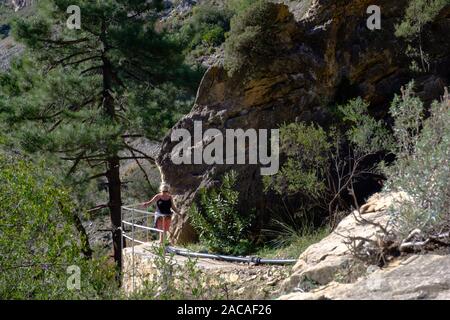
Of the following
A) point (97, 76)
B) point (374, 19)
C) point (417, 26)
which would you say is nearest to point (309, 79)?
point (374, 19)

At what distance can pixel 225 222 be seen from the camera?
10414 mm

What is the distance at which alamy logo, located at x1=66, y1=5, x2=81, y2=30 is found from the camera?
14.4 metres

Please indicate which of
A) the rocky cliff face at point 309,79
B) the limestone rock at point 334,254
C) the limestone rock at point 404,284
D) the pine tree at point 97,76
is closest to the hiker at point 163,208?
the rocky cliff face at point 309,79

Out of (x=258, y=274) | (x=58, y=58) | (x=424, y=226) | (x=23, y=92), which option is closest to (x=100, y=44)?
(x=58, y=58)

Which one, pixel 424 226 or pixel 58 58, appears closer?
pixel 424 226

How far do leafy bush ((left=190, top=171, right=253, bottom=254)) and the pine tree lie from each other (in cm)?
402

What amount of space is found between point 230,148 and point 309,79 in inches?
81.4

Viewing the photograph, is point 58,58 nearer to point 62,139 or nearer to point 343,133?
point 62,139

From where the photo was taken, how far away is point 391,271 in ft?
16.7

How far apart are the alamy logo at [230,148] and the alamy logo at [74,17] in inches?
188

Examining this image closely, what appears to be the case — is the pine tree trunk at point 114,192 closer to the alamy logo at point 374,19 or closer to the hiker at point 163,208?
the hiker at point 163,208

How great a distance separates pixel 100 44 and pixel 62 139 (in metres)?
3.25

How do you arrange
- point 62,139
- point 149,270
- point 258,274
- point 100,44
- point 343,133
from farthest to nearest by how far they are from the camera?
1. point 100,44
2. point 62,139
3. point 343,133
4. point 149,270
5. point 258,274
